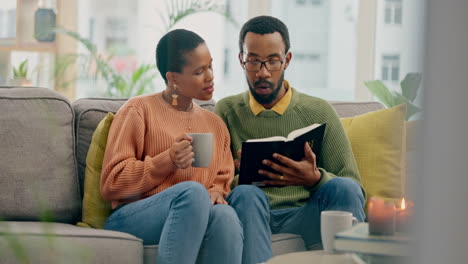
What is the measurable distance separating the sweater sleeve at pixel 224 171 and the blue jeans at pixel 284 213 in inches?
2.9

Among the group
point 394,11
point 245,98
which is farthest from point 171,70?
point 394,11

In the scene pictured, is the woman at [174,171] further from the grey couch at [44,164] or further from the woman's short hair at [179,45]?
the grey couch at [44,164]

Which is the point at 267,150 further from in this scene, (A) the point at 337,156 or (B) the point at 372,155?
(B) the point at 372,155

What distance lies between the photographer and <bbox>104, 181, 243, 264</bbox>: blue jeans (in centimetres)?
174

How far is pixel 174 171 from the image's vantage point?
1.96 metres

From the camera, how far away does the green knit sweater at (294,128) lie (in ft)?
6.89

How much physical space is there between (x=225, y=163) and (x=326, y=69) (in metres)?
2.82

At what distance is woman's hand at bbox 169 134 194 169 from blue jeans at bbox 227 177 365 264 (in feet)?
→ 0.57

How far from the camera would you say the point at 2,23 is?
4281mm

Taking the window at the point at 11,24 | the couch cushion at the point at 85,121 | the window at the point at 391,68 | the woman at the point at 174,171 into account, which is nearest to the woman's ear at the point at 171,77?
the woman at the point at 174,171

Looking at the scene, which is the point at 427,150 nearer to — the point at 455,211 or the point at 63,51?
the point at 455,211

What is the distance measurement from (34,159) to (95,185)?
198mm

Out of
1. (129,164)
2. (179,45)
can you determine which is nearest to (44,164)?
(129,164)

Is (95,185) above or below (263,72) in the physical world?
below
